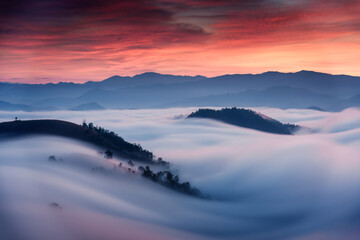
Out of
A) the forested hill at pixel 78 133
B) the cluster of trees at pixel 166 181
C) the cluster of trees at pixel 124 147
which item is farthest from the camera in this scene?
the cluster of trees at pixel 124 147

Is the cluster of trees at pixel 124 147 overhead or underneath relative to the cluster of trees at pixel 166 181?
overhead

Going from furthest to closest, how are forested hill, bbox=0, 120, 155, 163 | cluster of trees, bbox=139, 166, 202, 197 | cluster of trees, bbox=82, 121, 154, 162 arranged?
cluster of trees, bbox=82, 121, 154, 162 → forested hill, bbox=0, 120, 155, 163 → cluster of trees, bbox=139, 166, 202, 197

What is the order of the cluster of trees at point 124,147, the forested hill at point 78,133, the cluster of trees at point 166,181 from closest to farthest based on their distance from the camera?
1. the cluster of trees at point 166,181
2. the forested hill at point 78,133
3. the cluster of trees at point 124,147

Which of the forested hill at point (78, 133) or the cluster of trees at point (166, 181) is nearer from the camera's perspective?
the cluster of trees at point (166, 181)

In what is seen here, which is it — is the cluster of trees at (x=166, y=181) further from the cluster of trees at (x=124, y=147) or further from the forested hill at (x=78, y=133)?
the forested hill at (x=78, y=133)

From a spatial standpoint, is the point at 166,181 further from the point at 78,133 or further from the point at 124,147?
Result: the point at 78,133

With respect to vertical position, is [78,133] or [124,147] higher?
[78,133]

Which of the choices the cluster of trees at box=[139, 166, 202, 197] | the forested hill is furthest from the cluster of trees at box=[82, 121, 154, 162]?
the cluster of trees at box=[139, 166, 202, 197]

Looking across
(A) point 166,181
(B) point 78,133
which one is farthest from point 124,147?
(A) point 166,181

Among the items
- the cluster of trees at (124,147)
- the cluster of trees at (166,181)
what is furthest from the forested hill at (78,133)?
the cluster of trees at (166,181)

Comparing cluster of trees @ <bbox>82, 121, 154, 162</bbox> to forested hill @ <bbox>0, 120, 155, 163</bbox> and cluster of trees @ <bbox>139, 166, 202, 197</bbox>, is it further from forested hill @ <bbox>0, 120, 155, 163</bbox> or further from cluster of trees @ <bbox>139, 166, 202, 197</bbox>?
cluster of trees @ <bbox>139, 166, 202, 197</bbox>
